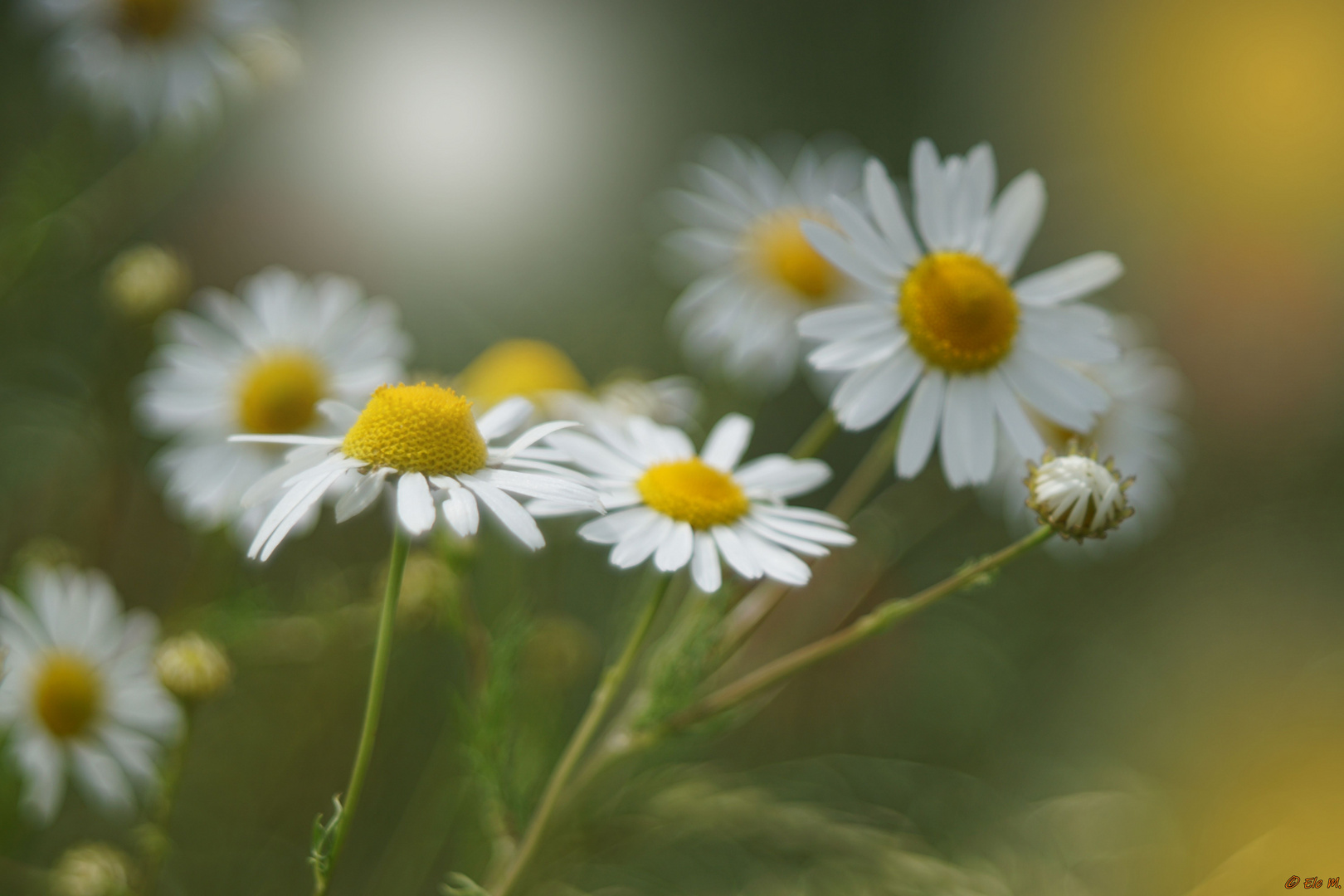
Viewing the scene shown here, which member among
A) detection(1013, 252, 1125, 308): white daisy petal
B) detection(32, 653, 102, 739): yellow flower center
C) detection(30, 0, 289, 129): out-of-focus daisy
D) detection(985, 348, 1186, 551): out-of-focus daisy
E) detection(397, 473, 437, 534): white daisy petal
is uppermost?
detection(30, 0, 289, 129): out-of-focus daisy

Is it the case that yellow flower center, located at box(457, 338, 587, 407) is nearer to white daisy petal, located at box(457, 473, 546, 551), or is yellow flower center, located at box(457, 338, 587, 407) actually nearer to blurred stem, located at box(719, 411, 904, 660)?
blurred stem, located at box(719, 411, 904, 660)

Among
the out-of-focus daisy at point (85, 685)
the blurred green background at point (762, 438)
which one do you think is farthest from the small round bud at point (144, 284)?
the out-of-focus daisy at point (85, 685)

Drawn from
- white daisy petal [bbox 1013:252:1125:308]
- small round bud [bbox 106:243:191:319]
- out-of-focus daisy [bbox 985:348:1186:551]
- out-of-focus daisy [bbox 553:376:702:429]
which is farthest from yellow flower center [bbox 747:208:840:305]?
small round bud [bbox 106:243:191:319]

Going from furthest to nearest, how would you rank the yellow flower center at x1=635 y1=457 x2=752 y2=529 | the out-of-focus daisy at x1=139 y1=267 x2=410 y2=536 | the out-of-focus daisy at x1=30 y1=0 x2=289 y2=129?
the out-of-focus daisy at x1=30 y1=0 x2=289 y2=129
the out-of-focus daisy at x1=139 y1=267 x2=410 y2=536
the yellow flower center at x1=635 y1=457 x2=752 y2=529

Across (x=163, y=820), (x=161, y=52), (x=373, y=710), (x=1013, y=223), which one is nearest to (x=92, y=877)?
(x=163, y=820)

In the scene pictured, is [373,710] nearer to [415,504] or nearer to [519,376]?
[415,504]

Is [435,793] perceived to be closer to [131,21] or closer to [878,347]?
[878,347]
